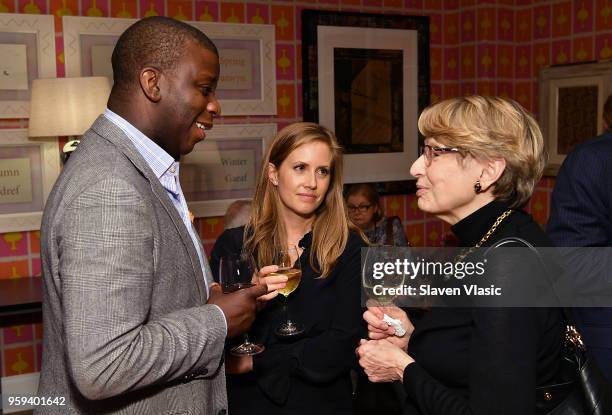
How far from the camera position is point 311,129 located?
242 cm

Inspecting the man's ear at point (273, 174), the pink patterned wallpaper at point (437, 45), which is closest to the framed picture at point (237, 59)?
the pink patterned wallpaper at point (437, 45)

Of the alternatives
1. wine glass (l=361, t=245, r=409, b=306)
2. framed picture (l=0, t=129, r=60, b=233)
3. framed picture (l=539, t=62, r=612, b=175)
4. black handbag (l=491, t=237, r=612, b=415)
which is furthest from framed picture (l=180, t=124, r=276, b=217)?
black handbag (l=491, t=237, r=612, b=415)

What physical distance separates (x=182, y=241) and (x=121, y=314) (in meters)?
0.24

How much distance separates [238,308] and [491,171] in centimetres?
69

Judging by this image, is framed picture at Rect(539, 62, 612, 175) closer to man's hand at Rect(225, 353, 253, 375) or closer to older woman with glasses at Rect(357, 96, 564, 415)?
older woman with glasses at Rect(357, 96, 564, 415)

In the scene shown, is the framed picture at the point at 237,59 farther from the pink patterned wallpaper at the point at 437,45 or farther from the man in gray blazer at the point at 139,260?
the man in gray blazer at the point at 139,260

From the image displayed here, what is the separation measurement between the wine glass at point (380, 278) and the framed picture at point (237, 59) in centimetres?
312

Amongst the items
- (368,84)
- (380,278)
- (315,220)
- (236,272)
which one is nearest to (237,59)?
(368,84)

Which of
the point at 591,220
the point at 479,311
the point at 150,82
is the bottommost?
the point at 479,311

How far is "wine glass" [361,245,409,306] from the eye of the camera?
169 cm

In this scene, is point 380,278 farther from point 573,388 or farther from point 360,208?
point 360,208

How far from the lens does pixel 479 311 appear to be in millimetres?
1391

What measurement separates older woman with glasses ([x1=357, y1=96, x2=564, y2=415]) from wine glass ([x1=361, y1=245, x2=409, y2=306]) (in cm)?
12

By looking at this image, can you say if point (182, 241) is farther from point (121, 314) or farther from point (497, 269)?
point (497, 269)
